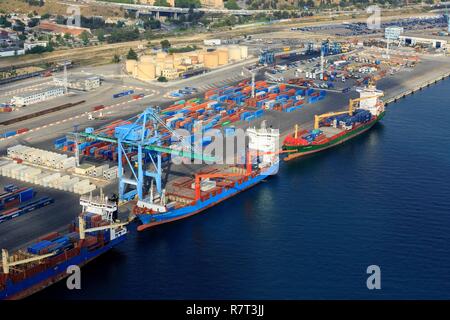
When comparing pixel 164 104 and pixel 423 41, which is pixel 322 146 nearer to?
pixel 164 104

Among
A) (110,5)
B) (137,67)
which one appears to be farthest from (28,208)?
(110,5)

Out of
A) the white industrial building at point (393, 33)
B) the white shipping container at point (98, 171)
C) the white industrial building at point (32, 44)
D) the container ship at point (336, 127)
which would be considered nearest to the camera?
the white shipping container at point (98, 171)

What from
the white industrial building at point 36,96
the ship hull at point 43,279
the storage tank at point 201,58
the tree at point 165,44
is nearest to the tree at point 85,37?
the tree at point 165,44

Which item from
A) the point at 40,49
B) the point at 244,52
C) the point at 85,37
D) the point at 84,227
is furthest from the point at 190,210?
the point at 85,37

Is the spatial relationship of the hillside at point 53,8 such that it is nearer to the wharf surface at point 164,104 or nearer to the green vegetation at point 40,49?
the green vegetation at point 40,49

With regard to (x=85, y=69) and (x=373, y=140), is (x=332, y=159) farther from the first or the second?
(x=85, y=69)

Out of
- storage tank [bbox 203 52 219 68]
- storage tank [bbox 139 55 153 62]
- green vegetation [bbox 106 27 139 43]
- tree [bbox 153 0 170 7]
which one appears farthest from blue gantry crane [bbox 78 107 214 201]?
tree [bbox 153 0 170 7]

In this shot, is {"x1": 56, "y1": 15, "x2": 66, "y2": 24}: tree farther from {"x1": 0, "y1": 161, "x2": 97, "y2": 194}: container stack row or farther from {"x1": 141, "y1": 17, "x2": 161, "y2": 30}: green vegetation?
{"x1": 0, "y1": 161, "x2": 97, "y2": 194}: container stack row
